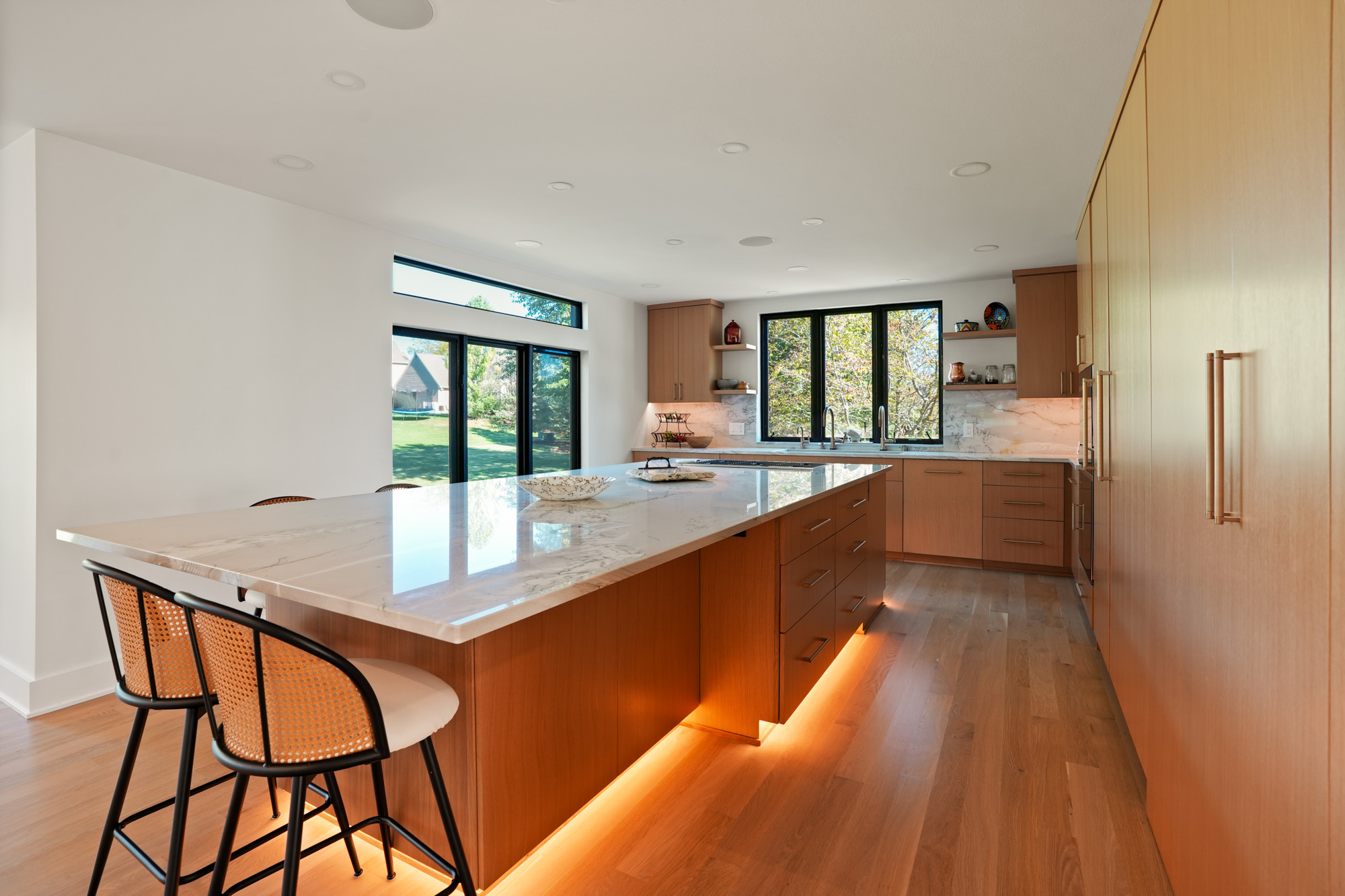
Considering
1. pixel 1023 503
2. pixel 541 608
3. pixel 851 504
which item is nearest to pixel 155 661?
pixel 541 608

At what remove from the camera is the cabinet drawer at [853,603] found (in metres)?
3.05

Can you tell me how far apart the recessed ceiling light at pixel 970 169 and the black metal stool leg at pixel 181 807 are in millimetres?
3531

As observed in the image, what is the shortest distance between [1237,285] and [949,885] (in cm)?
146

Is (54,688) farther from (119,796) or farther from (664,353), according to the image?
(664,353)

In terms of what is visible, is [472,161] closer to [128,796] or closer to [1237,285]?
[128,796]

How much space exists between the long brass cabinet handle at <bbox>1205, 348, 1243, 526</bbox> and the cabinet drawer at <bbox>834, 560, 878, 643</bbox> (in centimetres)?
186

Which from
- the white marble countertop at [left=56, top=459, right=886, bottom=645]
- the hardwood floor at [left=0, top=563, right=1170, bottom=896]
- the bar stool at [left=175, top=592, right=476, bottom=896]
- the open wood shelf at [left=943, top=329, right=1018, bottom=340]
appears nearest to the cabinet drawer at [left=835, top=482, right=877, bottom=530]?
the white marble countertop at [left=56, top=459, right=886, bottom=645]

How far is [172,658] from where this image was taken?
142 cm

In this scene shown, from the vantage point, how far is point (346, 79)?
239 cm

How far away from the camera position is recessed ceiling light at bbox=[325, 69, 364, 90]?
235cm

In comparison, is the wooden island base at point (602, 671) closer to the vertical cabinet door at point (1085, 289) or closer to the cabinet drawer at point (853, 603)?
the cabinet drawer at point (853, 603)

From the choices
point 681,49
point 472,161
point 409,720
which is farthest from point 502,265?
point 409,720

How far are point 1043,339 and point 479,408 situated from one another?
4421mm

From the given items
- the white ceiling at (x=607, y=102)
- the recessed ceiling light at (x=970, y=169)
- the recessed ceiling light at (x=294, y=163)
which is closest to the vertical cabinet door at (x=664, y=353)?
the white ceiling at (x=607, y=102)
